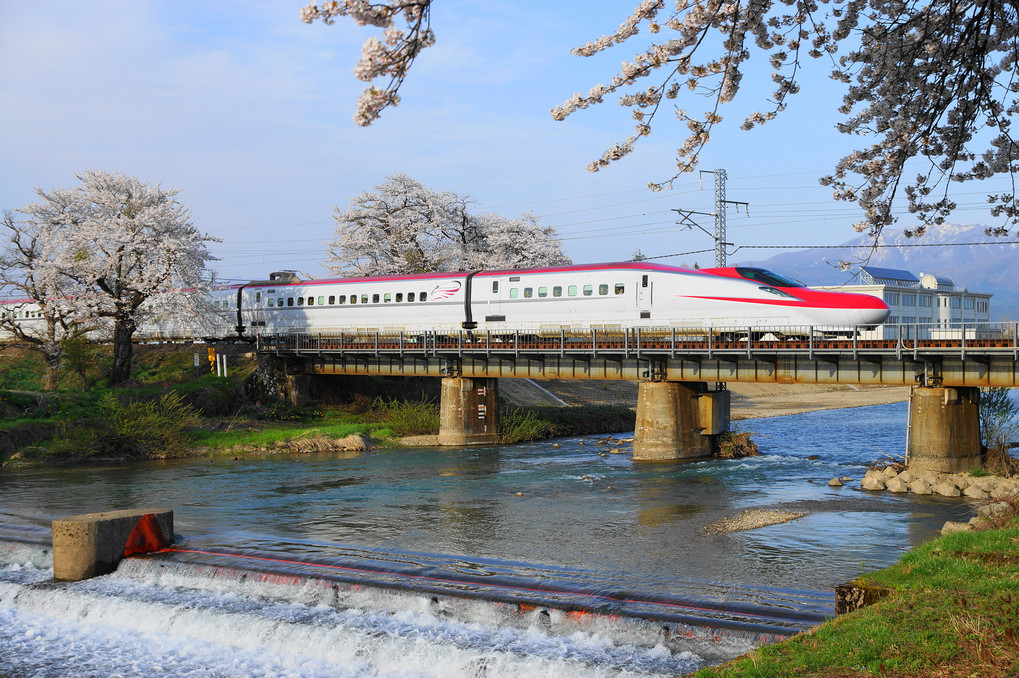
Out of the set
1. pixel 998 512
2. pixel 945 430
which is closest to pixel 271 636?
pixel 998 512

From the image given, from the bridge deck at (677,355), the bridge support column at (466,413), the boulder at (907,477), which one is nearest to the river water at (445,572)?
the boulder at (907,477)

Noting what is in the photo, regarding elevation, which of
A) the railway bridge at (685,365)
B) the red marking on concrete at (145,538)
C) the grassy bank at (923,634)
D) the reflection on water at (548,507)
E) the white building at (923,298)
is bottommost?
the reflection on water at (548,507)

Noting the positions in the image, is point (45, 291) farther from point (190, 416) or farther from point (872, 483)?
point (872, 483)

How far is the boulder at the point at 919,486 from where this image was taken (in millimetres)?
25078

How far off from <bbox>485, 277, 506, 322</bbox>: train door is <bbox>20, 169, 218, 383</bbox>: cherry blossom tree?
14944mm

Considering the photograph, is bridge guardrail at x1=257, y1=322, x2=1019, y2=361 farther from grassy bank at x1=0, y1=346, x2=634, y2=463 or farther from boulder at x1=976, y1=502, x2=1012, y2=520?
boulder at x1=976, y1=502, x2=1012, y2=520

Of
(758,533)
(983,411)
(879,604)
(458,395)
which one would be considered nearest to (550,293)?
(458,395)

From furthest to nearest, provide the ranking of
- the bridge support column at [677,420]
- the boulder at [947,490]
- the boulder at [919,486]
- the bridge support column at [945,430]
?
the bridge support column at [677,420], the bridge support column at [945,430], the boulder at [919,486], the boulder at [947,490]

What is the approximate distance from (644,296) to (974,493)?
14.4 meters

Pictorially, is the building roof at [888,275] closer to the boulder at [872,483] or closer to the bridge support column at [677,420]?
the bridge support column at [677,420]

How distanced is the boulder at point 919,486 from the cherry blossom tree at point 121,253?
108 feet

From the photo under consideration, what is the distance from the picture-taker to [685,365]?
1302 inches

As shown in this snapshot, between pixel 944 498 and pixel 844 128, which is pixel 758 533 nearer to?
pixel 944 498

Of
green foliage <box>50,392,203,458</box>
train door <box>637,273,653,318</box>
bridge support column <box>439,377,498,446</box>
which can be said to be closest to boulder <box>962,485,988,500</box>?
train door <box>637,273,653,318</box>
